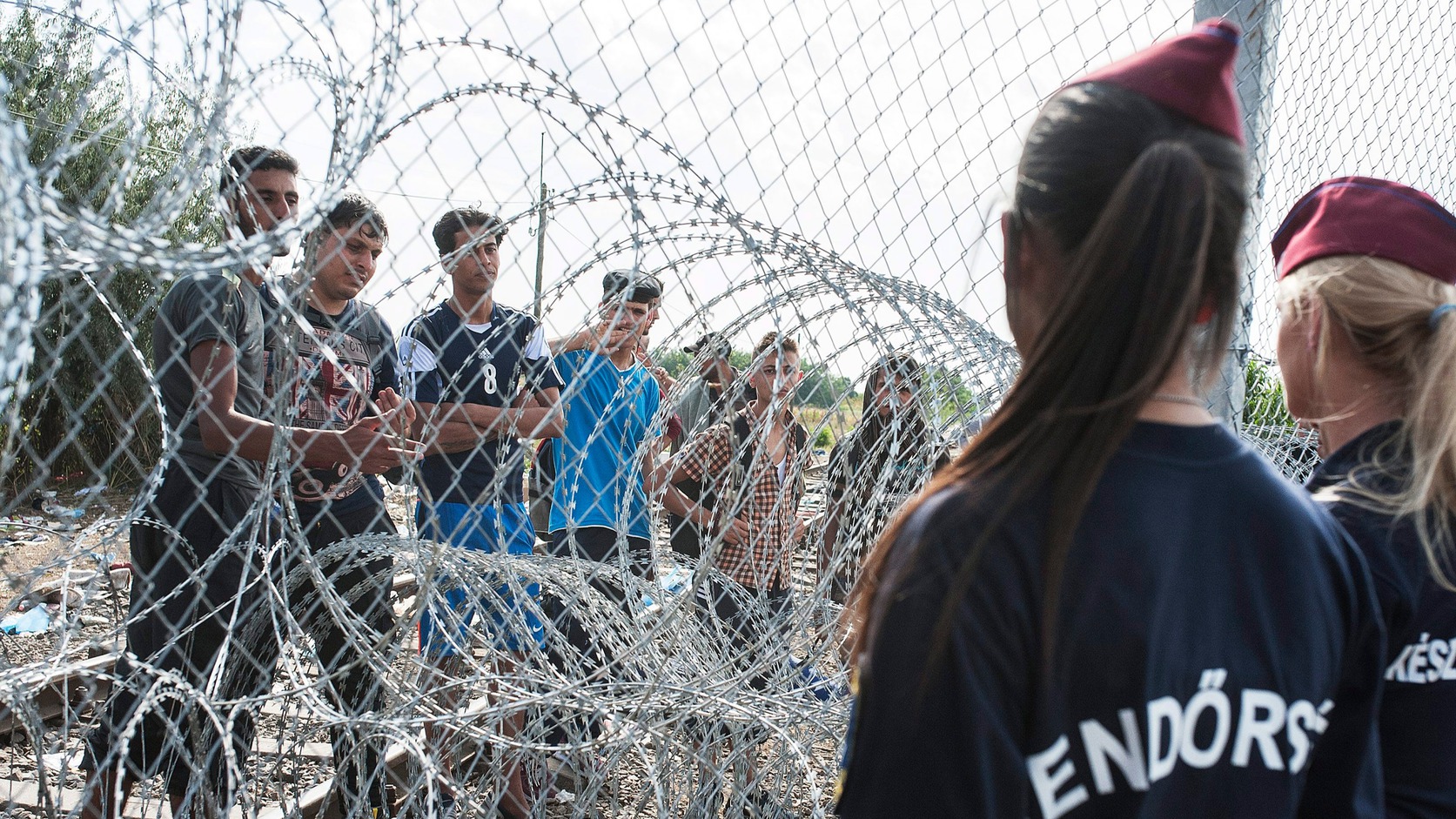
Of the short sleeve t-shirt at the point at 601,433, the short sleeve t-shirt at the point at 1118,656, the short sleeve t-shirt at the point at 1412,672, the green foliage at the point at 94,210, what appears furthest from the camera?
the short sleeve t-shirt at the point at 601,433

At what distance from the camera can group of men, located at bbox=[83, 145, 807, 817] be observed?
2.04 meters

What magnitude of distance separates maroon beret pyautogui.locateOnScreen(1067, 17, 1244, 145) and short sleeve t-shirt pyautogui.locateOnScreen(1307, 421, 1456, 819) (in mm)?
642

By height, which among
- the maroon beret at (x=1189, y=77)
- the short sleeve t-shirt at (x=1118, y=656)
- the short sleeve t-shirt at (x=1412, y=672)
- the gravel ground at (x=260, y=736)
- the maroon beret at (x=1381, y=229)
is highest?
the maroon beret at (x=1189, y=77)

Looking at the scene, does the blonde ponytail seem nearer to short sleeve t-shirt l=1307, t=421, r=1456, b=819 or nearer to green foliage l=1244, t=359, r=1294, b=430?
short sleeve t-shirt l=1307, t=421, r=1456, b=819

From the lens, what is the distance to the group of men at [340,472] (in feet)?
6.69

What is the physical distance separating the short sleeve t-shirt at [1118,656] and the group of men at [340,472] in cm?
93

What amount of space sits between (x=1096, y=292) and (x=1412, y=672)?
806 millimetres

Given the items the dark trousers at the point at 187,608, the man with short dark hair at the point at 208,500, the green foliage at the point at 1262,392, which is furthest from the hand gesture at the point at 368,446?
the green foliage at the point at 1262,392

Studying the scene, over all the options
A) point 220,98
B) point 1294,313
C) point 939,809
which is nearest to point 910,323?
point 1294,313

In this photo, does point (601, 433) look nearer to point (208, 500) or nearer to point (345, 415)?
point (345, 415)

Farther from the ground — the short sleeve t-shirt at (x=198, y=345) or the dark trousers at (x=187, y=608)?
the short sleeve t-shirt at (x=198, y=345)

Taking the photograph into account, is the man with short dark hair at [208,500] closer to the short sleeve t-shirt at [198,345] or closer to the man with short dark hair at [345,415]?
the short sleeve t-shirt at [198,345]

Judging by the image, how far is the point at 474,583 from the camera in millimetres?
2260

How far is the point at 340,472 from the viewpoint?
9.70 ft
